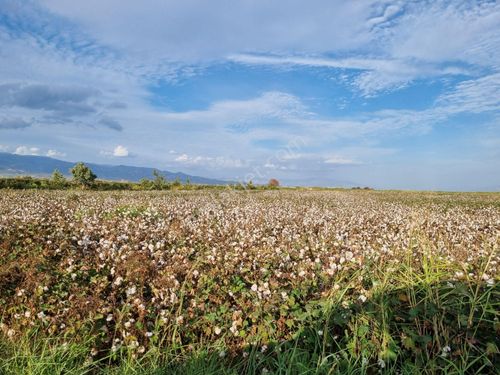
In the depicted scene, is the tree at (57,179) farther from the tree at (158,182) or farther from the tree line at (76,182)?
the tree at (158,182)

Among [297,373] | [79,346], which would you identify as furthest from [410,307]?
[79,346]

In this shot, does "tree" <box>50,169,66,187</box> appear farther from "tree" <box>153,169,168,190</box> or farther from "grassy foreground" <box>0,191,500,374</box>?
"grassy foreground" <box>0,191,500,374</box>

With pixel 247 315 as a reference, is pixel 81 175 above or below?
above

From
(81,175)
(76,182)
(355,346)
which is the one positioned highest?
(81,175)

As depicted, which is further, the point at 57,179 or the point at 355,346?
the point at 57,179

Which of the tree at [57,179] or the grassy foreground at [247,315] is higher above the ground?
the tree at [57,179]

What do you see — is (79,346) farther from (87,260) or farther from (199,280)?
(87,260)

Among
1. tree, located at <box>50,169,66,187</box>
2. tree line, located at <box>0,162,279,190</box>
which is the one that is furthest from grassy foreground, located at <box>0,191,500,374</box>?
tree, located at <box>50,169,66,187</box>

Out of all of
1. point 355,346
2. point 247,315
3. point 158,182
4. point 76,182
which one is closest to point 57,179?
point 76,182

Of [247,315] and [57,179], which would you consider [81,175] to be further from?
[247,315]

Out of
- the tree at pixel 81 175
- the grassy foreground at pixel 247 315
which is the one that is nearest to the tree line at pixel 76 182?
the tree at pixel 81 175

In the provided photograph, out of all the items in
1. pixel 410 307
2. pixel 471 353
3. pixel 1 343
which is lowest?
pixel 1 343

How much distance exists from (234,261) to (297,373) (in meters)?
2.88

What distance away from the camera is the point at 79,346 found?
486cm
